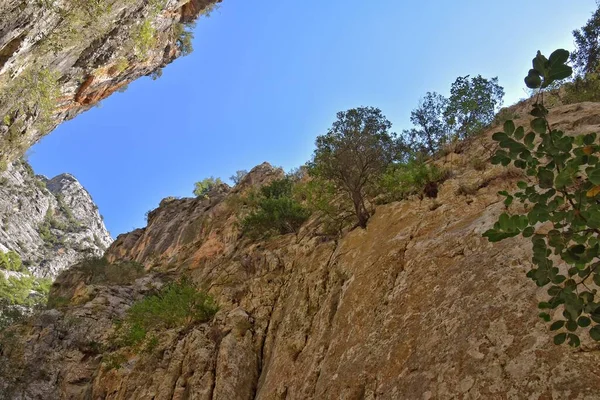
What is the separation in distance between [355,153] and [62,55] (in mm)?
12641

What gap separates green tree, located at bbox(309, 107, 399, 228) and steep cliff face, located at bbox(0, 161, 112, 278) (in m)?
75.4

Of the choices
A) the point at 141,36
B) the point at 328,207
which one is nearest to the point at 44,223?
the point at 141,36

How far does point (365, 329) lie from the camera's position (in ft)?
24.6

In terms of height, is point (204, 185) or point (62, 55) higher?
point (204, 185)

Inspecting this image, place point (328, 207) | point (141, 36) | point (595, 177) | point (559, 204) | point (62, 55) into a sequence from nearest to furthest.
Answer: point (595, 177)
point (559, 204)
point (328, 207)
point (62, 55)
point (141, 36)

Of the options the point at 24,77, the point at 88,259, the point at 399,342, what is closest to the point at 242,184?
the point at 88,259

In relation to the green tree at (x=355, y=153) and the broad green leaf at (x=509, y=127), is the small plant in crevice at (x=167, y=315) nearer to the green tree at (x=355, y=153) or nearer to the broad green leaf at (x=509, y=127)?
the green tree at (x=355, y=153)

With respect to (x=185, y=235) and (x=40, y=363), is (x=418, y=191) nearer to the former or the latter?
(x=40, y=363)

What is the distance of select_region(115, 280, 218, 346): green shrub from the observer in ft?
46.1

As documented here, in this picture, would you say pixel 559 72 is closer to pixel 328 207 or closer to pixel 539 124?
pixel 539 124

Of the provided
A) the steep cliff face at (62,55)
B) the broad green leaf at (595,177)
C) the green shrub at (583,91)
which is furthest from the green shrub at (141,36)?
the broad green leaf at (595,177)

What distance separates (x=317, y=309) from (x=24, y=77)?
1345 centimetres

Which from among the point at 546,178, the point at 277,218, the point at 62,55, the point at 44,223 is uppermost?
the point at 44,223

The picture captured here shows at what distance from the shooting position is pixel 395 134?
49.6 feet
